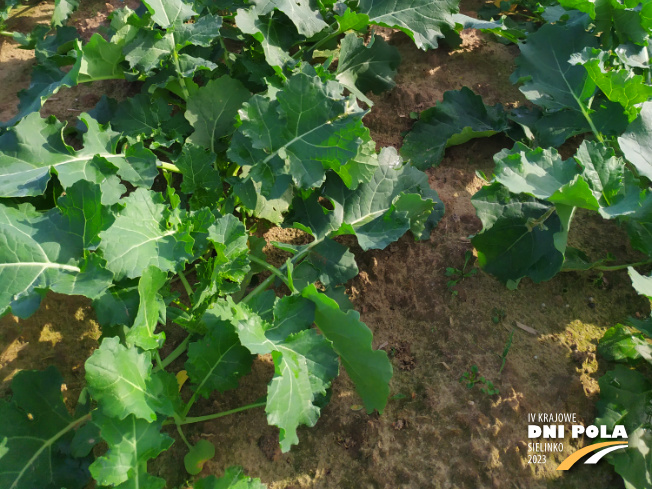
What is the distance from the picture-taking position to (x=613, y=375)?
103 inches

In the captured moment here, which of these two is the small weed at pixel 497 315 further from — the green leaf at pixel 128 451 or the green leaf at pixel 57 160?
the green leaf at pixel 57 160

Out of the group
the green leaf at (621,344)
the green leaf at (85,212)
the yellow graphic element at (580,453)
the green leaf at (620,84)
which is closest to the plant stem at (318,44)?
the green leaf at (620,84)

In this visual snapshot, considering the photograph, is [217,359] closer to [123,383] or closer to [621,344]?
[123,383]

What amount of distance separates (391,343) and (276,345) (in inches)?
31.3

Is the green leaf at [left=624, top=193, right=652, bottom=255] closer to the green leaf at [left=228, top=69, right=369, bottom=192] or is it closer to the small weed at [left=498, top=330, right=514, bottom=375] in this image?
the small weed at [left=498, top=330, right=514, bottom=375]

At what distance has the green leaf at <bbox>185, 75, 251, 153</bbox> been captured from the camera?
125 inches

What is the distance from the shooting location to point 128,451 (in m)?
2.02

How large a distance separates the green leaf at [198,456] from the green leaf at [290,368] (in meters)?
0.57

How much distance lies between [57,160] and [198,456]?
67.3 inches

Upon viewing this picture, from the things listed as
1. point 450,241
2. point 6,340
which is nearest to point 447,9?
point 450,241

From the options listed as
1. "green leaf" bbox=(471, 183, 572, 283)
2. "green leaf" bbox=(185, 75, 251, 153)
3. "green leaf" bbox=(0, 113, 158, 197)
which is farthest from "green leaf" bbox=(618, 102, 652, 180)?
"green leaf" bbox=(0, 113, 158, 197)

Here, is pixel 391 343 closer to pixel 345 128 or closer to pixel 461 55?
pixel 345 128

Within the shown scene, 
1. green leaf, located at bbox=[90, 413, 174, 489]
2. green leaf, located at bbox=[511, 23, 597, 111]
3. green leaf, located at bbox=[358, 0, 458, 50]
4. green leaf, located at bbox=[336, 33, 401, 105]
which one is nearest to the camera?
green leaf, located at bbox=[90, 413, 174, 489]

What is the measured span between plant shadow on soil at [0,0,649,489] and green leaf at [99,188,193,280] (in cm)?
69
